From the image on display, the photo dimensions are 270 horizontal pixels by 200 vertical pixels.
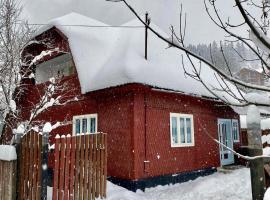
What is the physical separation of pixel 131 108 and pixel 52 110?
18.5 feet

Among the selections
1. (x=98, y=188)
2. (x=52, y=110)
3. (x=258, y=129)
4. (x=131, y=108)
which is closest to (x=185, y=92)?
(x=131, y=108)

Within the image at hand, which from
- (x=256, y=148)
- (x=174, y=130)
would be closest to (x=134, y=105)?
(x=174, y=130)

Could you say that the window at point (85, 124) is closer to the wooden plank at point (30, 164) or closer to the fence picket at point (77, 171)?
the fence picket at point (77, 171)

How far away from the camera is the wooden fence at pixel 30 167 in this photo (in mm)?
6414

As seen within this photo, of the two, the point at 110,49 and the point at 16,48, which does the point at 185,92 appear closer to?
the point at 110,49

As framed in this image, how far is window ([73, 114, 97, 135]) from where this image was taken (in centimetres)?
1201

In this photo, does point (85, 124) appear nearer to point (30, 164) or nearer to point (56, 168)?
point (30, 164)

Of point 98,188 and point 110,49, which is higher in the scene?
point 110,49

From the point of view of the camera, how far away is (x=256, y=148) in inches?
114

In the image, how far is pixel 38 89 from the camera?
14.3m

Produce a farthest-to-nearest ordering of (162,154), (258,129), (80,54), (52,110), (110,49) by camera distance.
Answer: (52,110) → (110,49) → (80,54) → (162,154) → (258,129)

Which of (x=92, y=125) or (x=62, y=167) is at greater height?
(x=92, y=125)

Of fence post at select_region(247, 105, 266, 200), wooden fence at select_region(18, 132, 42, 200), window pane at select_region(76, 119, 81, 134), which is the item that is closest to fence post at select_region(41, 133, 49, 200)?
wooden fence at select_region(18, 132, 42, 200)

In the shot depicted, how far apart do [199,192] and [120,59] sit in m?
5.30
